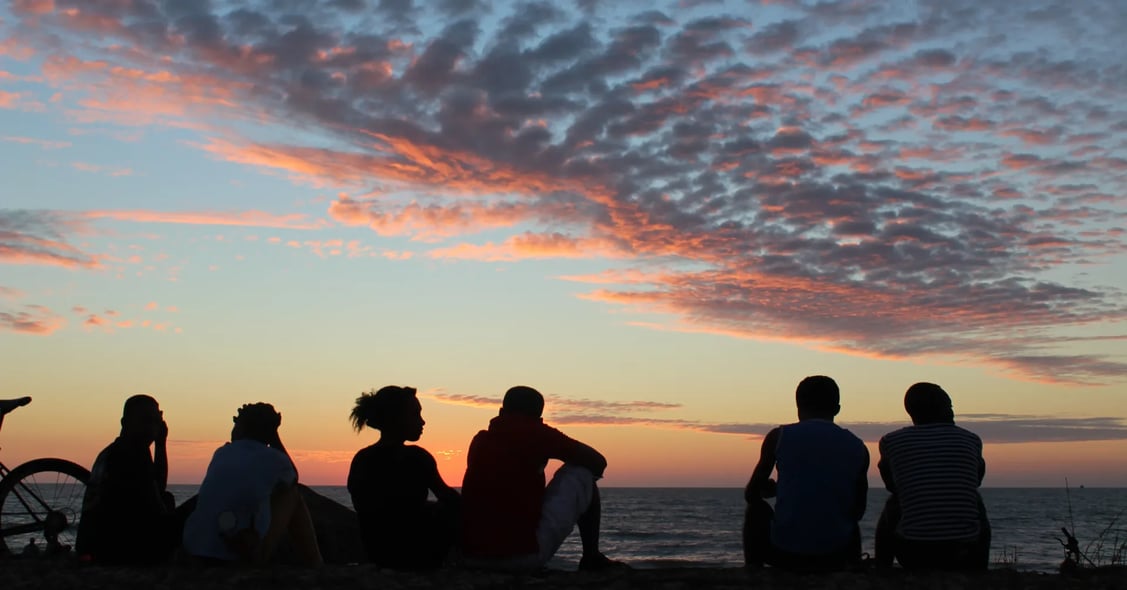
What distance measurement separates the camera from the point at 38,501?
29.0 feet

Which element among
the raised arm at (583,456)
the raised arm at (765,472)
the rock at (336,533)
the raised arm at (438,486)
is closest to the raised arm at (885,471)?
the raised arm at (765,472)

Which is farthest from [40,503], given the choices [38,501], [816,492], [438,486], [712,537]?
[712,537]

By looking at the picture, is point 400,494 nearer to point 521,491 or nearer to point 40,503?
point 521,491

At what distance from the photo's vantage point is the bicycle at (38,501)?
8617 millimetres

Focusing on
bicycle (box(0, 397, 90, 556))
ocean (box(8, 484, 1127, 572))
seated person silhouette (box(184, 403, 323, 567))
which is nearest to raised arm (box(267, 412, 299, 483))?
seated person silhouette (box(184, 403, 323, 567))

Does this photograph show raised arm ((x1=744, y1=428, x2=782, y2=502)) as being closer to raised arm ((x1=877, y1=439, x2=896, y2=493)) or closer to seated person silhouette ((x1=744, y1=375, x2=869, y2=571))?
seated person silhouette ((x1=744, y1=375, x2=869, y2=571))

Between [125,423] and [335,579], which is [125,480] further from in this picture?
[335,579]

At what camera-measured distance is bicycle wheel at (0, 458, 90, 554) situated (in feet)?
28.3

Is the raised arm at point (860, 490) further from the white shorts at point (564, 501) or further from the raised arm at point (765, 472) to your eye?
the white shorts at point (564, 501)

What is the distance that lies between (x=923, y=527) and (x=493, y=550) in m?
2.72

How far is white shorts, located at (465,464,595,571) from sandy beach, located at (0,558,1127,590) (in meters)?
0.16

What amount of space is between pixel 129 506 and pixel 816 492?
15.4 ft

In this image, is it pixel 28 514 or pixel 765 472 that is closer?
pixel 765 472

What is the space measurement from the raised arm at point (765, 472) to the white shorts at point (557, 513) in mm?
1037
